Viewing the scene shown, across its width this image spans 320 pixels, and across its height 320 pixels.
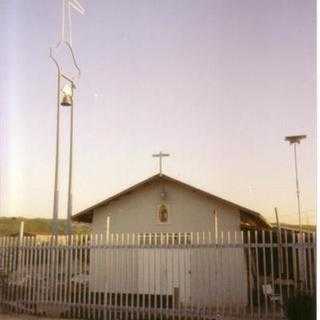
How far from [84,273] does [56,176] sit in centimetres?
515

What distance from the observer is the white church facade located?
12.1 metres

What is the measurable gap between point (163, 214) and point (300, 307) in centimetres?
717

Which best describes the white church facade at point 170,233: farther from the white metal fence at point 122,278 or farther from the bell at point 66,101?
the bell at point 66,101

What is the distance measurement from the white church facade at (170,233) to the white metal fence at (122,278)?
1.3 inches

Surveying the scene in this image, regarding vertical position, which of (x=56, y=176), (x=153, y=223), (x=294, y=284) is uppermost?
(x=56, y=176)

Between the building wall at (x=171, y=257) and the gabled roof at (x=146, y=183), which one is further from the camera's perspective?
the gabled roof at (x=146, y=183)

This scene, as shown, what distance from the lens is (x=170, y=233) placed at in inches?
611

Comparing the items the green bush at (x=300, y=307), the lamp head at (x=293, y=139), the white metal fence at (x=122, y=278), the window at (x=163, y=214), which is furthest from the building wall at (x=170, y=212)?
the lamp head at (x=293, y=139)

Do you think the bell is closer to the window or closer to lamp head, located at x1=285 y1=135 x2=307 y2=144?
the window

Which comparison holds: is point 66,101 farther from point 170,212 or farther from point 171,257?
point 171,257

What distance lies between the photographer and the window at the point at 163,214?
1590 centimetres

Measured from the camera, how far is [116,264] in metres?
12.9

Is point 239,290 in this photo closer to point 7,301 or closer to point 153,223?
point 153,223

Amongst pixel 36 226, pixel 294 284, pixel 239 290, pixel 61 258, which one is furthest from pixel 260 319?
pixel 36 226
